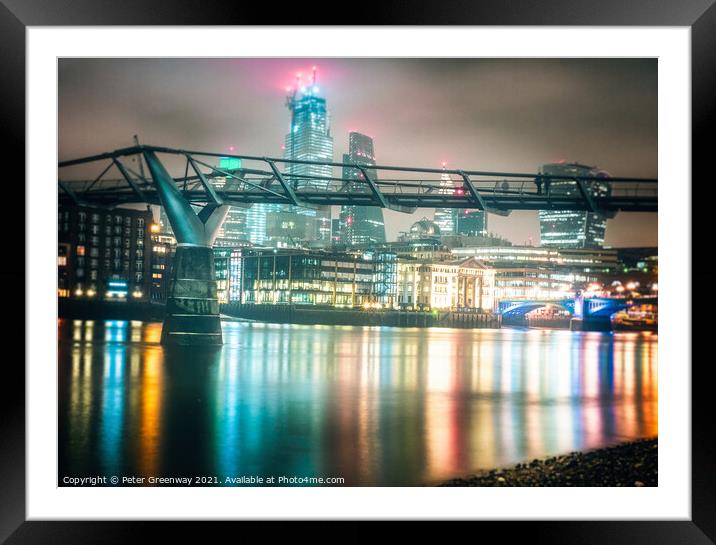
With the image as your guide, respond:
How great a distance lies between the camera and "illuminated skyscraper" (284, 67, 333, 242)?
8.77m

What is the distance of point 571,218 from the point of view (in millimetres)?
12336

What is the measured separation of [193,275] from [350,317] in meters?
14.3

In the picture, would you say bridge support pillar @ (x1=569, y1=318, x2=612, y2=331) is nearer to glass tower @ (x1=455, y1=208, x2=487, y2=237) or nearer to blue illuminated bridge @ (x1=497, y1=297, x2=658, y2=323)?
blue illuminated bridge @ (x1=497, y1=297, x2=658, y2=323)

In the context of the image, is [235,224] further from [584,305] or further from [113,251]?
[584,305]

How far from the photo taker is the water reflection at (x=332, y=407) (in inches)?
313

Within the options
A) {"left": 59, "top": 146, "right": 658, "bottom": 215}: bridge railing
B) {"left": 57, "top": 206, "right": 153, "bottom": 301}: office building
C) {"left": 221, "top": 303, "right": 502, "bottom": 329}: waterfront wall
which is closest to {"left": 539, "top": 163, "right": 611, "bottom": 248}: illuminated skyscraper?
{"left": 59, "top": 146, "right": 658, "bottom": 215}: bridge railing
